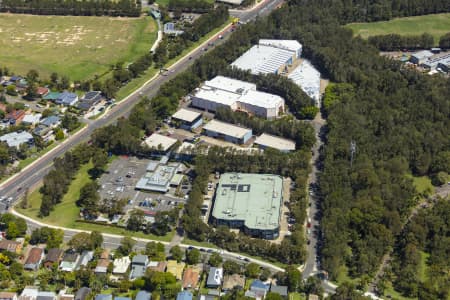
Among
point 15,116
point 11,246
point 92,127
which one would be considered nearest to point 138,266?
point 11,246

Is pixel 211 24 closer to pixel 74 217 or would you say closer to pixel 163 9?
pixel 163 9

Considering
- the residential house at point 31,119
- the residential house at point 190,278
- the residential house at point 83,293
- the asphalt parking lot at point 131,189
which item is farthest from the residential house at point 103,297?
the residential house at point 31,119

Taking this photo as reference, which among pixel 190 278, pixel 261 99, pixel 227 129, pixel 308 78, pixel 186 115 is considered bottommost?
pixel 190 278

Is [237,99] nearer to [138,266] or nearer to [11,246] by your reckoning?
[138,266]

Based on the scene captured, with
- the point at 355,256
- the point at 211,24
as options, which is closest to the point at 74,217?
the point at 355,256

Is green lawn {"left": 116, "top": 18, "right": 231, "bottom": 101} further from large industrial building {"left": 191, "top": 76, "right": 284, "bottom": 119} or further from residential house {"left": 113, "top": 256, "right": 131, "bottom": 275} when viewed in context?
residential house {"left": 113, "top": 256, "right": 131, "bottom": 275}

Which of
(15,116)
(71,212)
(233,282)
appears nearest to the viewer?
(233,282)

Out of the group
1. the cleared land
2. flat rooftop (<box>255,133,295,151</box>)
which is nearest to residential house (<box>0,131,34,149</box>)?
the cleared land
